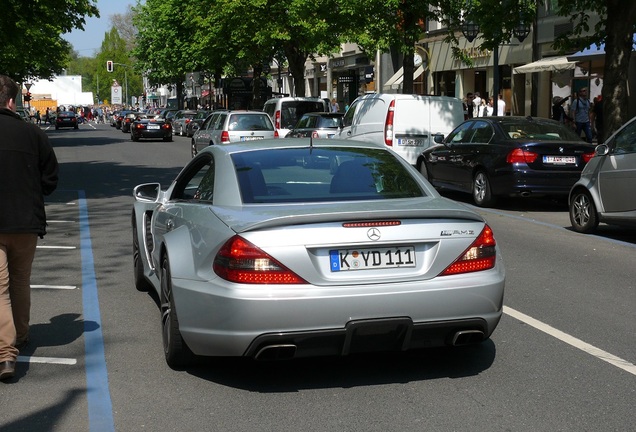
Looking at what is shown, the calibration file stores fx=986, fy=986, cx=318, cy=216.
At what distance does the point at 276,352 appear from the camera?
531 centimetres

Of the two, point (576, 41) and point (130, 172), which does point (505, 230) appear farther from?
point (130, 172)

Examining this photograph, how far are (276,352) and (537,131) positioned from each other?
11726mm

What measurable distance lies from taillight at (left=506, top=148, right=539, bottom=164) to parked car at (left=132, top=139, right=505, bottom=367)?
32.1 feet

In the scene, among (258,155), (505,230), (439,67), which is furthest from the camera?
(439,67)

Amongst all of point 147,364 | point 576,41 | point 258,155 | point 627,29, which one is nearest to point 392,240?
point 258,155

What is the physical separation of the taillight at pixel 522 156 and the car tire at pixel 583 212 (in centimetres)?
229

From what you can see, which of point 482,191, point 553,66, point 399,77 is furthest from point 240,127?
point 399,77

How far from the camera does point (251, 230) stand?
17.2 ft

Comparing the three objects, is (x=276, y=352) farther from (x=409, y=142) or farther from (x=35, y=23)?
(x=35, y=23)

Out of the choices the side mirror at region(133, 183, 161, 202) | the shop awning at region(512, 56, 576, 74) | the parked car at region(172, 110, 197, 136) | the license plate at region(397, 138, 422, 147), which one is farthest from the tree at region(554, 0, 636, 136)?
the parked car at region(172, 110, 197, 136)

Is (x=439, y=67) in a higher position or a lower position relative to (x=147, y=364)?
higher

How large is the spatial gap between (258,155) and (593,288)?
391 cm

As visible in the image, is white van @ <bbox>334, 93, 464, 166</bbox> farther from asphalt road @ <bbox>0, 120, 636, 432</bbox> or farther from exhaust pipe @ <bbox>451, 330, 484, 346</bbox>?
exhaust pipe @ <bbox>451, 330, 484, 346</bbox>

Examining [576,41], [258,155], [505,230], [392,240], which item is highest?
[576,41]
